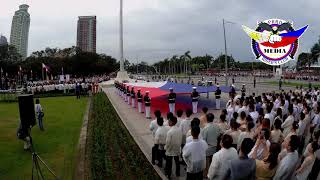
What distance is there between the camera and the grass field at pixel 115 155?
394 inches

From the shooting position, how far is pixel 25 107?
12.4m

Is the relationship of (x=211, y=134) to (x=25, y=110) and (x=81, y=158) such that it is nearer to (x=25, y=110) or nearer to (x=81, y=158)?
(x=81, y=158)

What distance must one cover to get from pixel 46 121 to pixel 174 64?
147001mm

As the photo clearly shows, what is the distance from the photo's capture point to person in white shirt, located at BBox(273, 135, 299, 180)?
19.5 ft

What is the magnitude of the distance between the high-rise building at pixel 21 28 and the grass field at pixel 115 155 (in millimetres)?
166722

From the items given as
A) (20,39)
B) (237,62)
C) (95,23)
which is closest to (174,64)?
(237,62)

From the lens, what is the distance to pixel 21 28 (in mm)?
178750

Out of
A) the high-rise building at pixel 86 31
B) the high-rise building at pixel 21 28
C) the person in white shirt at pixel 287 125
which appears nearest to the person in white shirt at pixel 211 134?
the person in white shirt at pixel 287 125

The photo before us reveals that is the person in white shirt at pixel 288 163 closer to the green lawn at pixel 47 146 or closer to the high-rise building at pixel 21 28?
the green lawn at pixel 47 146

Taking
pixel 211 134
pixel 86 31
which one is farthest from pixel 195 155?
pixel 86 31

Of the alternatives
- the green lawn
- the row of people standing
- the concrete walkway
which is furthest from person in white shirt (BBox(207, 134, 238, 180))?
the row of people standing

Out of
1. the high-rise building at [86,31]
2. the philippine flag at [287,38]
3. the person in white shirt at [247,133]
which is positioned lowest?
the person in white shirt at [247,133]

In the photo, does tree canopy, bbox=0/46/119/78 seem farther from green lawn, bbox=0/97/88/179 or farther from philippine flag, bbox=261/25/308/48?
philippine flag, bbox=261/25/308/48

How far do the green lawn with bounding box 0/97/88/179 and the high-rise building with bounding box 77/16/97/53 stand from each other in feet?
535
